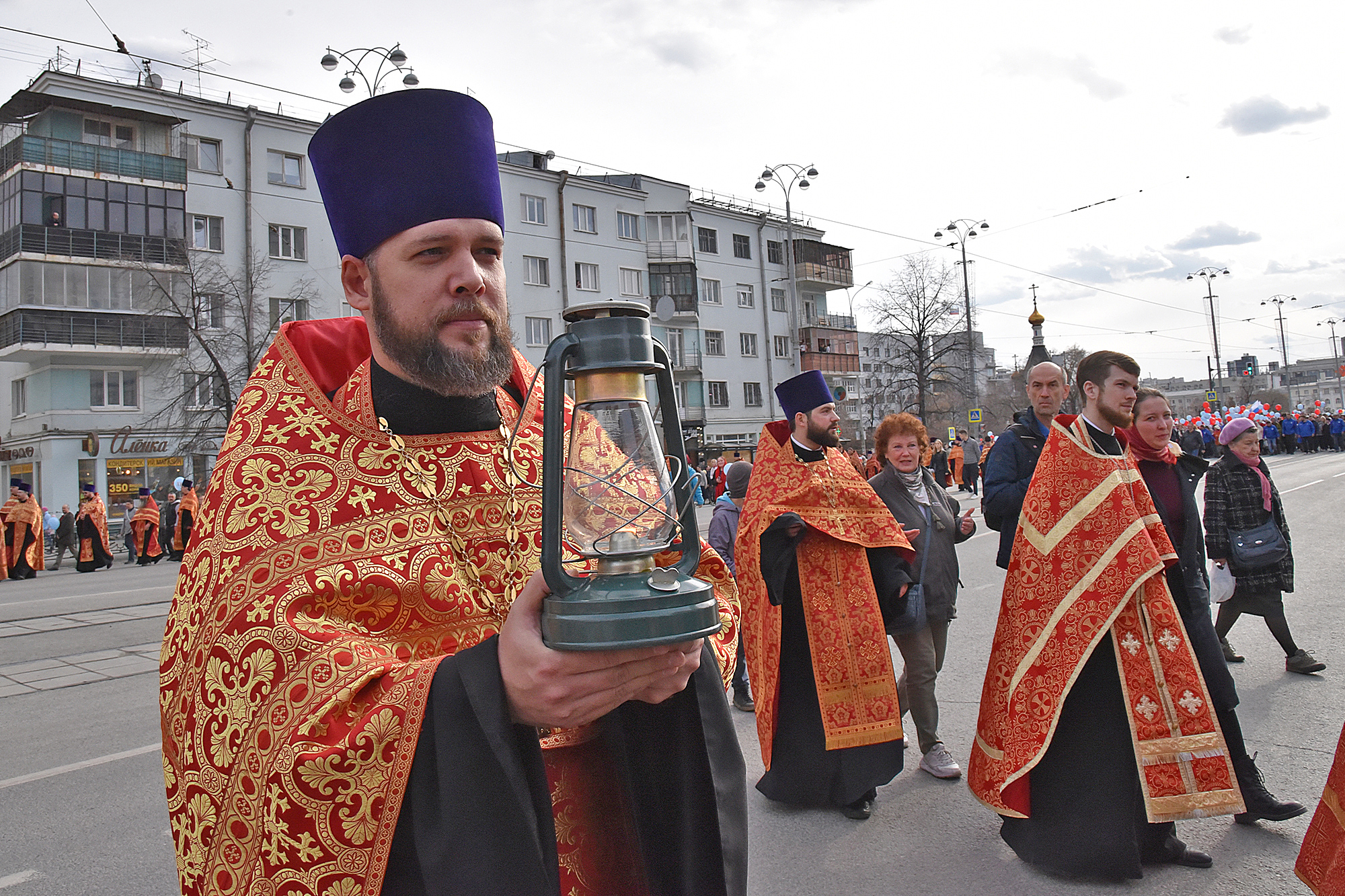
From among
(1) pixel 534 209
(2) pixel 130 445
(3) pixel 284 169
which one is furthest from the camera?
(1) pixel 534 209

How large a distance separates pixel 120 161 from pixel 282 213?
498 cm

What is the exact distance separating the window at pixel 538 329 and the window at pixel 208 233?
471 inches

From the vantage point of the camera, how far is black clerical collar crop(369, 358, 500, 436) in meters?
1.95

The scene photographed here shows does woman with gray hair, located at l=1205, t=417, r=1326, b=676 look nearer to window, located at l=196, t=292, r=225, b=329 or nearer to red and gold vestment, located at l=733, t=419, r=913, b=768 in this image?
red and gold vestment, located at l=733, t=419, r=913, b=768

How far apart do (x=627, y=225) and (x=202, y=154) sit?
1867cm

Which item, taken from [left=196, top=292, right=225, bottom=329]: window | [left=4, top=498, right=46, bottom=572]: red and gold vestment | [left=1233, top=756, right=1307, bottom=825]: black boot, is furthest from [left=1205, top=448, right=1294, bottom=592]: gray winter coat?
[left=196, top=292, right=225, bottom=329]: window

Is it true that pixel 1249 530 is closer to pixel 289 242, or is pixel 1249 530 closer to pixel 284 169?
pixel 289 242

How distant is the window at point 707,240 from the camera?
48219mm

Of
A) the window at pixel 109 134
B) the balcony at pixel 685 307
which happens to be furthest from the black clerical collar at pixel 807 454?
the balcony at pixel 685 307

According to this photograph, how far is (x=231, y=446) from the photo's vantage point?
184 centimetres

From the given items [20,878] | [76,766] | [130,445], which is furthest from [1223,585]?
[130,445]

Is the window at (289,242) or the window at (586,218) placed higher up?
the window at (586,218)

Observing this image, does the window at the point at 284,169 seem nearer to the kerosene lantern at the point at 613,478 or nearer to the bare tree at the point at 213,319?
the bare tree at the point at 213,319

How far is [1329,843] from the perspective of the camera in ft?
8.94
